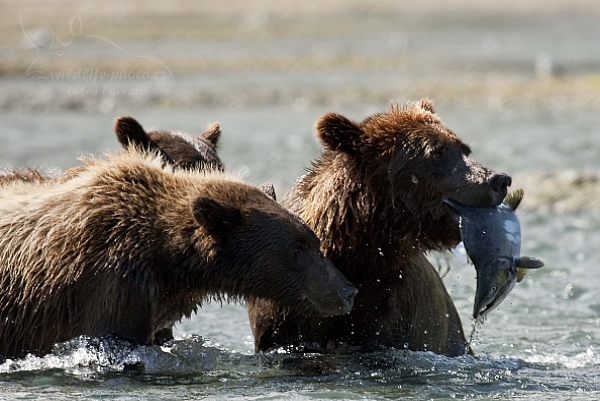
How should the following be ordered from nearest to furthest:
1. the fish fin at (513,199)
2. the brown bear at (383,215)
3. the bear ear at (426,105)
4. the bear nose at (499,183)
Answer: the bear nose at (499,183), the brown bear at (383,215), the fish fin at (513,199), the bear ear at (426,105)

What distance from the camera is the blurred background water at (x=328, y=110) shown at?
7.74m

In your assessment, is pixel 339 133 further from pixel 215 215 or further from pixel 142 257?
pixel 142 257

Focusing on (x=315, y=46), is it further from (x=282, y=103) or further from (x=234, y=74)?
(x=282, y=103)

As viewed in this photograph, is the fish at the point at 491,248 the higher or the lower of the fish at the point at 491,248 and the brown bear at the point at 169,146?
the lower

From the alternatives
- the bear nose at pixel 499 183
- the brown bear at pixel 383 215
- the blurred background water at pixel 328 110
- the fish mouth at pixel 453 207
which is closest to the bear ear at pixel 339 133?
the brown bear at pixel 383 215

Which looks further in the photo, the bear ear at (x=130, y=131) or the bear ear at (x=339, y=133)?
the bear ear at (x=130, y=131)

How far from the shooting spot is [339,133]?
7859mm

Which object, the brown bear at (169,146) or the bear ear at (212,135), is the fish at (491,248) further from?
the bear ear at (212,135)

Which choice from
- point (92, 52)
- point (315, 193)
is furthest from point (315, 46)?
point (315, 193)

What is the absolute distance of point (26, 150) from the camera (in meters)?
21.5

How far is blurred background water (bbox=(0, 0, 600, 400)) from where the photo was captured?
7738 millimetres

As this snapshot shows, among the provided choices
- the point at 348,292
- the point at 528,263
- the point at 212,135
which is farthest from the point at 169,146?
the point at 528,263

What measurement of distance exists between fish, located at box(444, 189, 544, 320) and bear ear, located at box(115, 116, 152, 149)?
106 inches

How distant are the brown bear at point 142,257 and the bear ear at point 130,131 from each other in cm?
153
